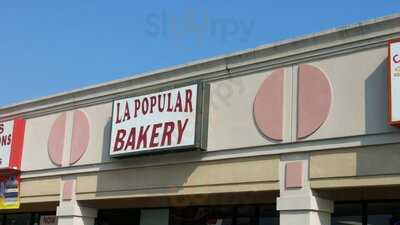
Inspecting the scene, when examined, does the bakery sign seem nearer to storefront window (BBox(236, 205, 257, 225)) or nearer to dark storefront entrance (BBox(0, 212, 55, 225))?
storefront window (BBox(236, 205, 257, 225))

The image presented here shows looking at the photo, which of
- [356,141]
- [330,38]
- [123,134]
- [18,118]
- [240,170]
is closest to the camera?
[356,141]

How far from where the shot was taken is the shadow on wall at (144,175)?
1428 cm

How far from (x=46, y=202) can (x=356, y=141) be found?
30.8 ft

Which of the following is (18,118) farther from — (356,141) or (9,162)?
(356,141)

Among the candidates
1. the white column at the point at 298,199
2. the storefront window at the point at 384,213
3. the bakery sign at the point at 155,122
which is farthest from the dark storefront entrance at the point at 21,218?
the storefront window at the point at 384,213

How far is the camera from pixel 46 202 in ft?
57.8

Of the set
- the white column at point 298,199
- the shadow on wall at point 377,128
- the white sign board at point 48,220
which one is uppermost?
the shadow on wall at point 377,128

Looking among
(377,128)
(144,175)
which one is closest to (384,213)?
(377,128)

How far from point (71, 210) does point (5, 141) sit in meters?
3.68

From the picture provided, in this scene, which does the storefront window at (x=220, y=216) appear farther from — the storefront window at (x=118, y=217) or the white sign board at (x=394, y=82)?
the white sign board at (x=394, y=82)

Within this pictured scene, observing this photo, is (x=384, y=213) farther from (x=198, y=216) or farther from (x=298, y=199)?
(x=198, y=216)

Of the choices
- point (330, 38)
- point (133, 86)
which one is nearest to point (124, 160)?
point (133, 86)

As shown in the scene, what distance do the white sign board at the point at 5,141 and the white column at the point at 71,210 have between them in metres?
2.54

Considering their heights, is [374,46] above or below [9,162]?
above
